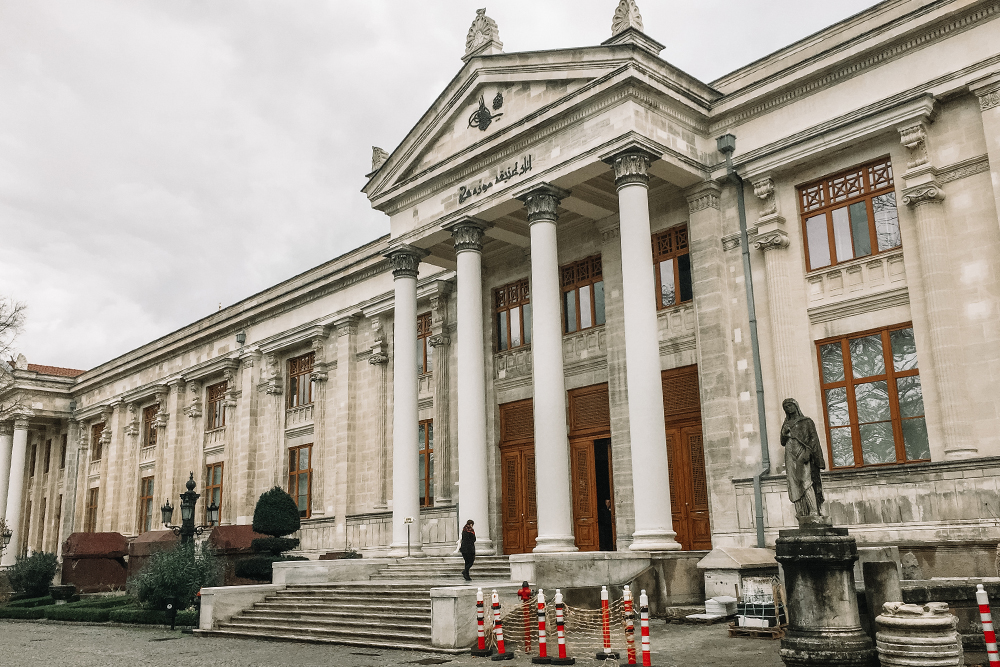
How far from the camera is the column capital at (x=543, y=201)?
20.6m

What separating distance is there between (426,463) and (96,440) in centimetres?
2868

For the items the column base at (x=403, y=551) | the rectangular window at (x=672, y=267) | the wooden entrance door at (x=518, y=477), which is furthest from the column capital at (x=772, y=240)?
the column base at (x=403, y=551)

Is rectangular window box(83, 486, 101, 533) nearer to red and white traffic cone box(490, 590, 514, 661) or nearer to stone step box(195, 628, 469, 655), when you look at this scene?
stone step box(195, 628, 469, 655)

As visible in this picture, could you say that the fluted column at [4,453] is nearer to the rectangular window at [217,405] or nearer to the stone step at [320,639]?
the rectangular window at [217,405]

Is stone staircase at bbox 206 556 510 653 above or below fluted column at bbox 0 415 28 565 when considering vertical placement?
below

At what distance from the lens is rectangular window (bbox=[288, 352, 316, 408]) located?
33531mm

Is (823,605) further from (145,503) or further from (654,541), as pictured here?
(145,503)

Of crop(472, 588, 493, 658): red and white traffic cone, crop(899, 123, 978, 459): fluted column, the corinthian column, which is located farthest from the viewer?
the corinthian column

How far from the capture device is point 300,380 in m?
34.1

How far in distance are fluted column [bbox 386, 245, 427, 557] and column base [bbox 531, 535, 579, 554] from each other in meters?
5.27

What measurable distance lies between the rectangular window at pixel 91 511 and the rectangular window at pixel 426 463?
87.1 ft

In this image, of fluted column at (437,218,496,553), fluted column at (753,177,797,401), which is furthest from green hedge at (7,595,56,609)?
fluted column at (753,177,797,401)

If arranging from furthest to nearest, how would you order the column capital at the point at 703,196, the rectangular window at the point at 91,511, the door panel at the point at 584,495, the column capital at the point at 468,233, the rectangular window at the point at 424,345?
1. the rectangular window at the point at 91,511
2. the rectangular window at the point at 424,345
3. the column capital at the point at 468,233
4. the door panel at the point at 584,495
5. the column capital at the point at 703,196

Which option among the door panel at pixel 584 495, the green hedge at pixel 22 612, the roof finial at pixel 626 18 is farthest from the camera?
the green hedge at pixel 22 612
